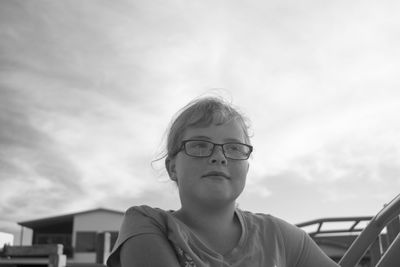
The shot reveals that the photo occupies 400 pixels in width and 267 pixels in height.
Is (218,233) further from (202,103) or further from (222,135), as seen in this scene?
(202,103)

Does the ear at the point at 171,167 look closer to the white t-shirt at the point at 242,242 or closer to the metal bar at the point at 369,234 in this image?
the white t-shirt at the point at 242,242

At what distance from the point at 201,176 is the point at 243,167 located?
15 cm

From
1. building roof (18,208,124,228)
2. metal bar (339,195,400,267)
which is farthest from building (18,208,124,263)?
metal bar (339,195,400,267)

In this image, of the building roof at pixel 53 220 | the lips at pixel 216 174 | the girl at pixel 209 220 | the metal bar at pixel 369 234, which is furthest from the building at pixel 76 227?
the lips at pixel 216 174

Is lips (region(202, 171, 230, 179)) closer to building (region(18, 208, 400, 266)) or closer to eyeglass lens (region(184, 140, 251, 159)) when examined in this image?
eyeglass lens (region(184, 140, 251, 159))

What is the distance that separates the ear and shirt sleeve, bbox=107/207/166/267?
0.23 meters

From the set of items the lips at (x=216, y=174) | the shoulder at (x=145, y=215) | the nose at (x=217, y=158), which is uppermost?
the nose at (x=217, y=158)

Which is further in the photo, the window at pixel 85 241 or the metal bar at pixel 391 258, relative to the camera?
the window at pixel 85 241

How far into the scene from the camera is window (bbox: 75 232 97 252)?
2324cm

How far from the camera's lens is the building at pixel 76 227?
2389 centimetres

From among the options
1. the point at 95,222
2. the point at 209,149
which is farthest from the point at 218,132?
the point at 95,222

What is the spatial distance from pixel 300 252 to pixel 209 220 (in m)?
0.31

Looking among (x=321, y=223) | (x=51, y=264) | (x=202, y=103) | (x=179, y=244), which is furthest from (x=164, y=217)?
(x=51, y=264)

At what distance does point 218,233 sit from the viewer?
1.40 meters
